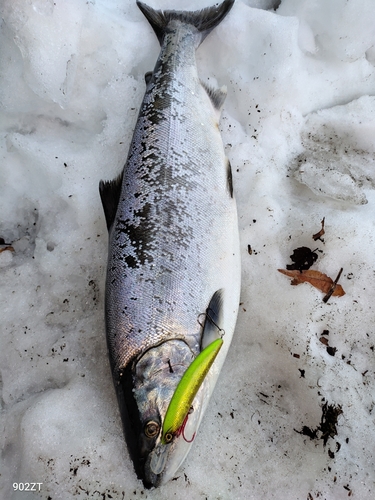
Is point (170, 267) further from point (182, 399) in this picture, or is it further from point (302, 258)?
point (302, 258)

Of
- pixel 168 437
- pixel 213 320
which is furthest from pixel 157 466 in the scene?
pixel 213 320

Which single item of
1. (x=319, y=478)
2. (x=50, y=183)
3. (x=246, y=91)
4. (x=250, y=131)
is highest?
(x=246, y=91)

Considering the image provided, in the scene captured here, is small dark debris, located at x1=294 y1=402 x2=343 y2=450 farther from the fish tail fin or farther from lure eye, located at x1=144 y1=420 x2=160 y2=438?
the fish tail fin

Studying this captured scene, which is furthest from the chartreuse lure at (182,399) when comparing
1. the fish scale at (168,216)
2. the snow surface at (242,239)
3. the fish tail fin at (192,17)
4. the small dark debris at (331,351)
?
the fish tail fin at (192,17)

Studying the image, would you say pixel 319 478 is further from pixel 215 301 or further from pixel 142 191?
pixel 142 191

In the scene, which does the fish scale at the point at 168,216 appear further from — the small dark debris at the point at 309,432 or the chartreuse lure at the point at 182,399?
the small dark debris at the point at 309,432

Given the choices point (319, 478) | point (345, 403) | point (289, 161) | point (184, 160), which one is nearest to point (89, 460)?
point (319, 478)

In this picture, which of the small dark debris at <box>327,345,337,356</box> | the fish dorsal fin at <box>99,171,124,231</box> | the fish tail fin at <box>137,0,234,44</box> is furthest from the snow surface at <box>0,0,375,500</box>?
the fish dorsal fin at <box>99,171,124,231</box>
